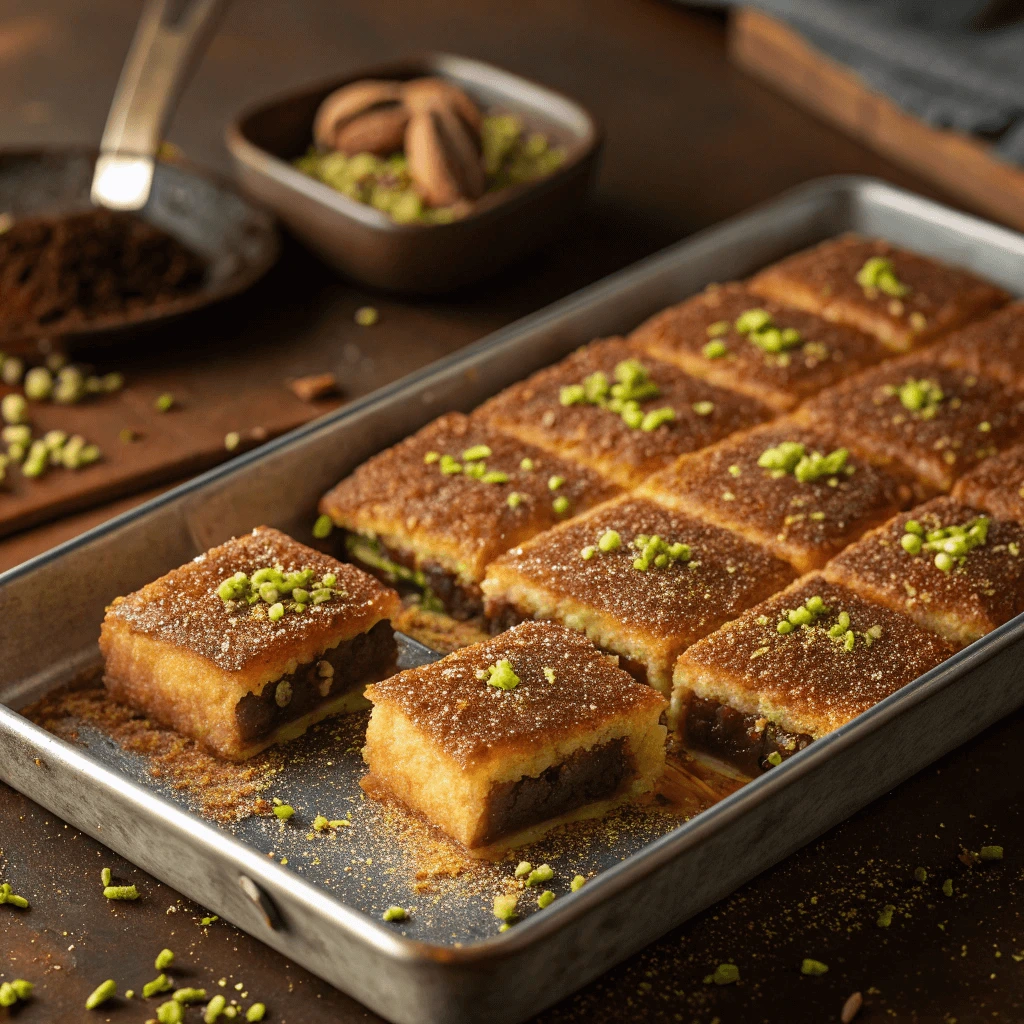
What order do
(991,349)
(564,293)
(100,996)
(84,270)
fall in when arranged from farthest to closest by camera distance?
(564,293)
(84,270)
(991,349)
(100,996)

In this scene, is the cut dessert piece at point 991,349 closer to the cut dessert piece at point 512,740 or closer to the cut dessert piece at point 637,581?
the cut dessert piece at point 637,581

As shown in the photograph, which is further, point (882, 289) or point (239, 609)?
point (882, 289)

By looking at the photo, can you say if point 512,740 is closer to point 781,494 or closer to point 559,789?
point 559,789

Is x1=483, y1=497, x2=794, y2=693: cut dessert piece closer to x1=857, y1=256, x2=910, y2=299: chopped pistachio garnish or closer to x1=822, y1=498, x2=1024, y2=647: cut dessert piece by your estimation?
x1=822, y1=498, x2=1024, y2=647: cut dessert piece

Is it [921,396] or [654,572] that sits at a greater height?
[921,396]

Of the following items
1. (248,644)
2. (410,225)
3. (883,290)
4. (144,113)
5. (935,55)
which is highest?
(935,55)

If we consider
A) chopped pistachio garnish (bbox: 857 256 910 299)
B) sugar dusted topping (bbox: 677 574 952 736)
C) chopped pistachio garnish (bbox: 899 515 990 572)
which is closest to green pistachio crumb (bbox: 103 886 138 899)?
sugar dusted topping (bbox: 677 574 952 736)

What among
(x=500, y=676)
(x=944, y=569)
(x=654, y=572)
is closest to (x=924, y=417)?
(x=944, y=569)
